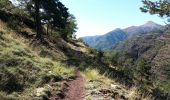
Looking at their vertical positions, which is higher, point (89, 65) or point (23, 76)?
point (23, 76)

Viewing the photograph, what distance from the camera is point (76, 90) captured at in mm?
15227

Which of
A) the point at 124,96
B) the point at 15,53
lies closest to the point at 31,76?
the point at 15,53

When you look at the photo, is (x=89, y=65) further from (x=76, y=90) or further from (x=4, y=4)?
(x=4, y=4)

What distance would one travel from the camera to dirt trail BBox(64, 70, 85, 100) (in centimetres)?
1378

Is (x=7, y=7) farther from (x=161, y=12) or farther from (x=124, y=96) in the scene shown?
(x=124, y=96)

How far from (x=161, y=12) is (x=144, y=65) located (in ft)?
176

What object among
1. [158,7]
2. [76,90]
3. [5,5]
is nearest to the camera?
[76,90]

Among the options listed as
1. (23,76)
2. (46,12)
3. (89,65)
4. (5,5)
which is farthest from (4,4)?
(23,76)

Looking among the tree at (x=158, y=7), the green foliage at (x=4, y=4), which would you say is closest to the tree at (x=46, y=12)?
the green foliage at (x=4, y=4)

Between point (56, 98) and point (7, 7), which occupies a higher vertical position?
point (7, 7)

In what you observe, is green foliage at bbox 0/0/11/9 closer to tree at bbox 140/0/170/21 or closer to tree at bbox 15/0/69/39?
tree at bbox 15/0/69/39

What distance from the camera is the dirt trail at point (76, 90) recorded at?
13.8 meters

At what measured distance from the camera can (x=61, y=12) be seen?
39000mm

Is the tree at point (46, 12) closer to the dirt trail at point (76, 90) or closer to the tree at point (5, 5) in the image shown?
the tree at point (5, 5)
